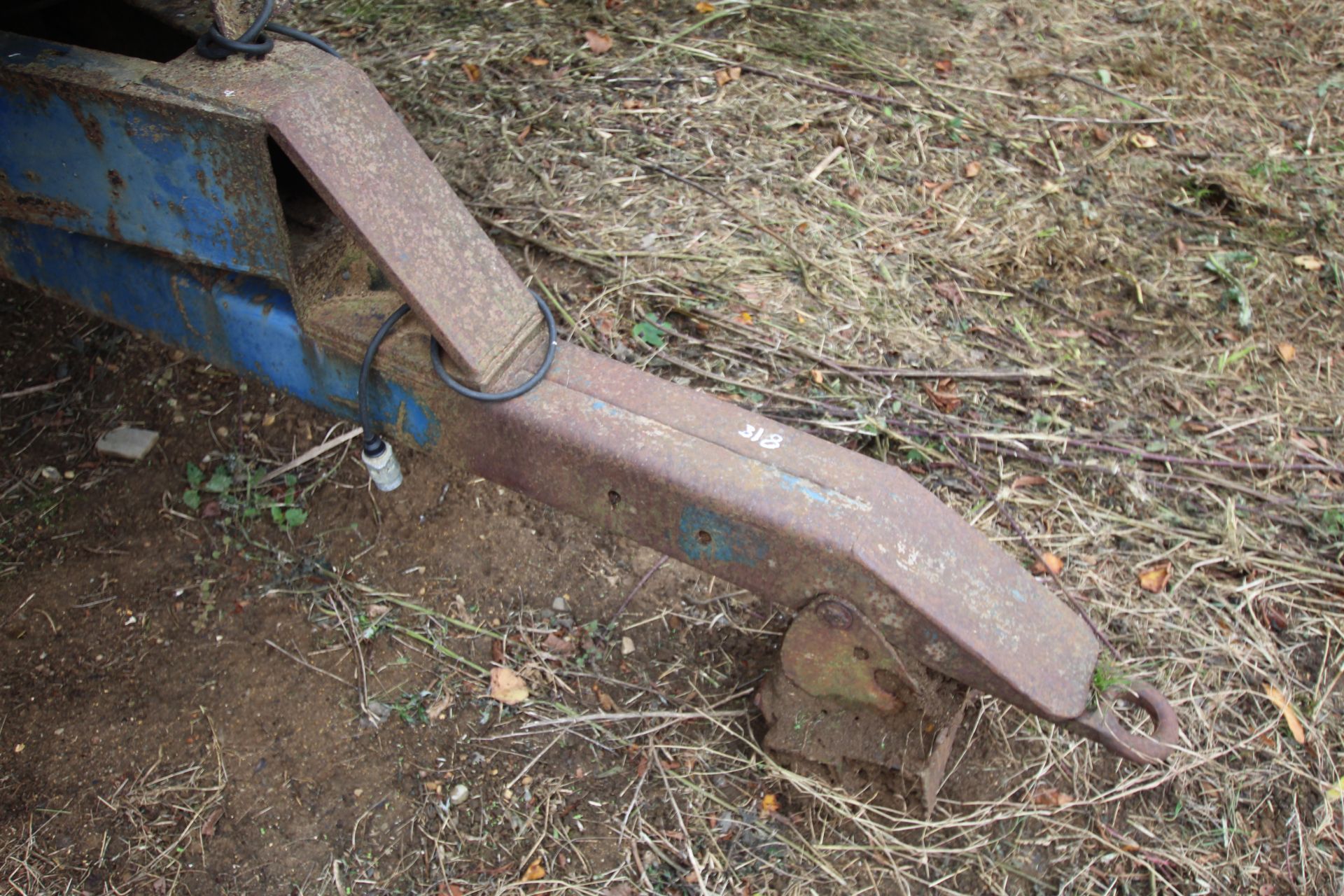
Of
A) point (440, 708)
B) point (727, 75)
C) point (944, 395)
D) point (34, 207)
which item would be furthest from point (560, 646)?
point (727, 75)

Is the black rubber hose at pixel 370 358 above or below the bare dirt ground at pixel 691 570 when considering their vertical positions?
above

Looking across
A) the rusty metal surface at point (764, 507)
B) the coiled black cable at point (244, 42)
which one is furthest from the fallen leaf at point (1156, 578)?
the coiled black cable at point (244, 42)

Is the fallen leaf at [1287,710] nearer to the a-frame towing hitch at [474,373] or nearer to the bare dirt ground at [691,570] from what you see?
the bare dirt ground at [691,570]

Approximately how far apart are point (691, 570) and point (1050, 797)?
1075 millimetres

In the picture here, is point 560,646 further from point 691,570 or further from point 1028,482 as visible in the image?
point 1028,482

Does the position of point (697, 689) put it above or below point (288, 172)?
below

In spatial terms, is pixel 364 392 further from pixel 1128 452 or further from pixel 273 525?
pixel 1128 452

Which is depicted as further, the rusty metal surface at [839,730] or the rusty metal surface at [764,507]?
the rusty metal surface at [839,730]

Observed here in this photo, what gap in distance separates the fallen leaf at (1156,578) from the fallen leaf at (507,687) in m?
1.76

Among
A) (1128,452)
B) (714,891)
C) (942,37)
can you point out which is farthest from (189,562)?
(942,37)

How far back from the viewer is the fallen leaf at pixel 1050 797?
2.47 meters

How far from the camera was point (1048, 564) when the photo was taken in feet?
9.27

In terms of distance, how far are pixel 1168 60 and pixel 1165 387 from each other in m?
2.08

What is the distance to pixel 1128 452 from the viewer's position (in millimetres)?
3129
